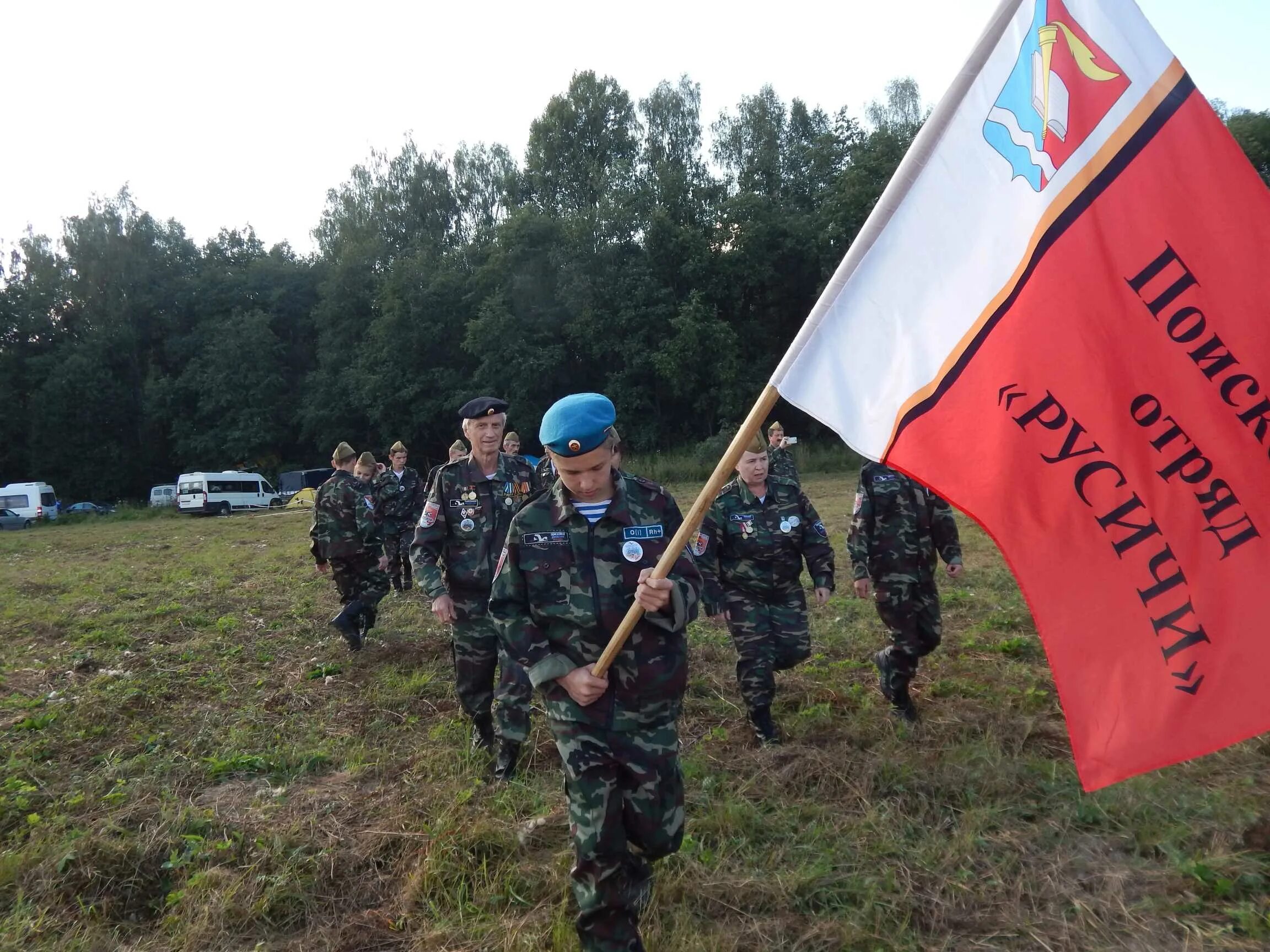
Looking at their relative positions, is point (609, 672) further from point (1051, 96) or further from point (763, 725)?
point (763, 725)

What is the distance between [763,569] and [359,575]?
4.93 metres

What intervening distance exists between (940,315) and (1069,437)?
1.77ft

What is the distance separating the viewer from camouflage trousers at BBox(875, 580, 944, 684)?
556 centimetres

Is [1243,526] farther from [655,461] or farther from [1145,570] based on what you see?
[655,461]

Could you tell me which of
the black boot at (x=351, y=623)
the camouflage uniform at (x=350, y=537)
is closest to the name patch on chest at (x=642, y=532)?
the black boot at (x=351, y=623)

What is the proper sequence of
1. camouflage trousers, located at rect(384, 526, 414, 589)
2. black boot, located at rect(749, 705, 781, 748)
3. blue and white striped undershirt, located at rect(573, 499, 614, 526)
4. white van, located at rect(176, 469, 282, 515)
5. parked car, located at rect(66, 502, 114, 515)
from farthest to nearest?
parked car, located at rect(66, 502, 114, 515) → white van, located at rect(176, 469, 282, 515) → camouflage trousers, located at rect(384, 526, 414, 589) → black boot, located at rect(749, 705, 781, 748) → blue and white striped undershirt, located at rect(573, 499, 614, 526)

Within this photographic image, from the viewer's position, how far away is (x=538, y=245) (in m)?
41.0

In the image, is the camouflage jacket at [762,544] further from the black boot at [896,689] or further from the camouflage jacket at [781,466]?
the black boot at [896,689]

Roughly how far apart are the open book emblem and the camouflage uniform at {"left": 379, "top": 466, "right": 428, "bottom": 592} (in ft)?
27.9

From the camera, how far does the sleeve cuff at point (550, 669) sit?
314 centimetres

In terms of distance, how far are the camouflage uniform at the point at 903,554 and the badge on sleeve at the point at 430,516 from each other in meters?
2.69

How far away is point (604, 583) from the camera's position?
10.7 ft

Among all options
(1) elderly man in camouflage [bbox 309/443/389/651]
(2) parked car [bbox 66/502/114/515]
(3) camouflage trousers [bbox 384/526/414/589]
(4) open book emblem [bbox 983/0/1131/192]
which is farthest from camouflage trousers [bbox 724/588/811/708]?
(2) parked car [bbox 66/502/114/515]

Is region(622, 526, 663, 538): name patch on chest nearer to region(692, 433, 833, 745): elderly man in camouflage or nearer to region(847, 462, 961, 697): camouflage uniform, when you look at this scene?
region(692, 433, 833, 745): elderly man in camouflage
